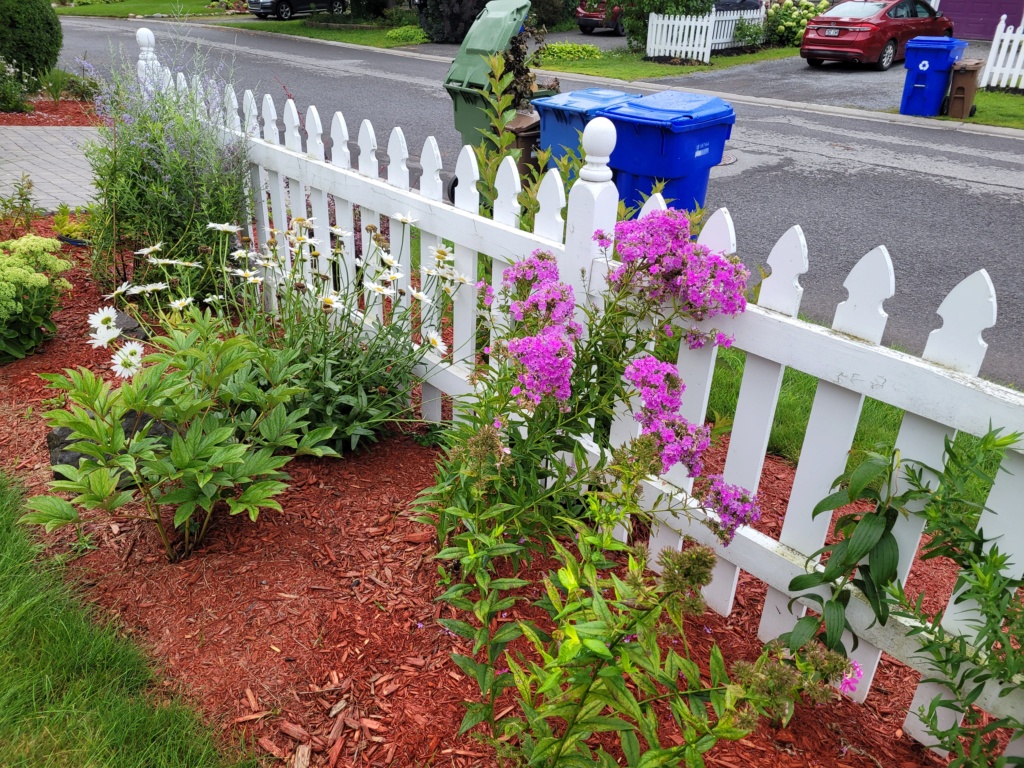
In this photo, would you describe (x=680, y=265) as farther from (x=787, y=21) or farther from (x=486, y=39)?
(x=787, y=21)

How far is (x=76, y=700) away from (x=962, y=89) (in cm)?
1395

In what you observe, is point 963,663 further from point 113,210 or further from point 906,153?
point 906,153

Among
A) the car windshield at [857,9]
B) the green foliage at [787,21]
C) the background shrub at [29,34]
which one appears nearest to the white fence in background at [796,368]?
the background shrub at [29,34]

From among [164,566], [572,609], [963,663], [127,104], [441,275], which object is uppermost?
[127,104]

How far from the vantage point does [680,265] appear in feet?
7.02

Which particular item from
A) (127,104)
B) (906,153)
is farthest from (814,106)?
(127,104)

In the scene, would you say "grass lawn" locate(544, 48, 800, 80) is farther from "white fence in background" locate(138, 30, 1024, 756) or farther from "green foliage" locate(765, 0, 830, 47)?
"white fence in background" locate(138, 30, 1024, 756)

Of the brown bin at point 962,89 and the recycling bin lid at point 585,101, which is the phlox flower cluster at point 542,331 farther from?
the brown bin at point 962,89

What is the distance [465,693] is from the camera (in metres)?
2.15

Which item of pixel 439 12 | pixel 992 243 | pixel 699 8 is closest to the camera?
pixel 992 243

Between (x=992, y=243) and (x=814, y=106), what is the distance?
24.9 ft

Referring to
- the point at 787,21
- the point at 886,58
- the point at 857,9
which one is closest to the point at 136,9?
the point at 787,21

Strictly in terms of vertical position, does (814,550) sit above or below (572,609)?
below

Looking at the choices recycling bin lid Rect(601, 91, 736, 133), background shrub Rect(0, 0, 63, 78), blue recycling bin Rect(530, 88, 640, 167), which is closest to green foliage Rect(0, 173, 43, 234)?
blue recycling bin Rect(530, 88, 640, 167)
